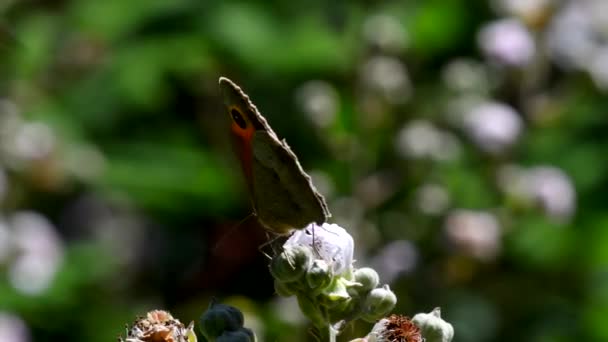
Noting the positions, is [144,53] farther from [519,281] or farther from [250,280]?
[519,281]

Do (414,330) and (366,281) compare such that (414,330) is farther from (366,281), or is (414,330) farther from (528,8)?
(528,8)

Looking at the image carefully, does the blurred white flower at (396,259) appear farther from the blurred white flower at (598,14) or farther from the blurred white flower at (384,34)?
the blurred white flower at (598,14)

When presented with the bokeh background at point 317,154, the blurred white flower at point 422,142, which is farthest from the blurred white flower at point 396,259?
the blurred white flower at point 422,142

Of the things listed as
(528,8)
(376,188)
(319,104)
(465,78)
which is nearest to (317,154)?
(319,104)

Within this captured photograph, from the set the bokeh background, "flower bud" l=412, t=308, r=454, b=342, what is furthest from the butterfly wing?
the bokeh background

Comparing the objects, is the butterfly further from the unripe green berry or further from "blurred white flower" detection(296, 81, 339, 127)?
"blurred white flower" detection(296, 81, 339, 127)

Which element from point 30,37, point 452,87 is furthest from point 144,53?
point 452,87
